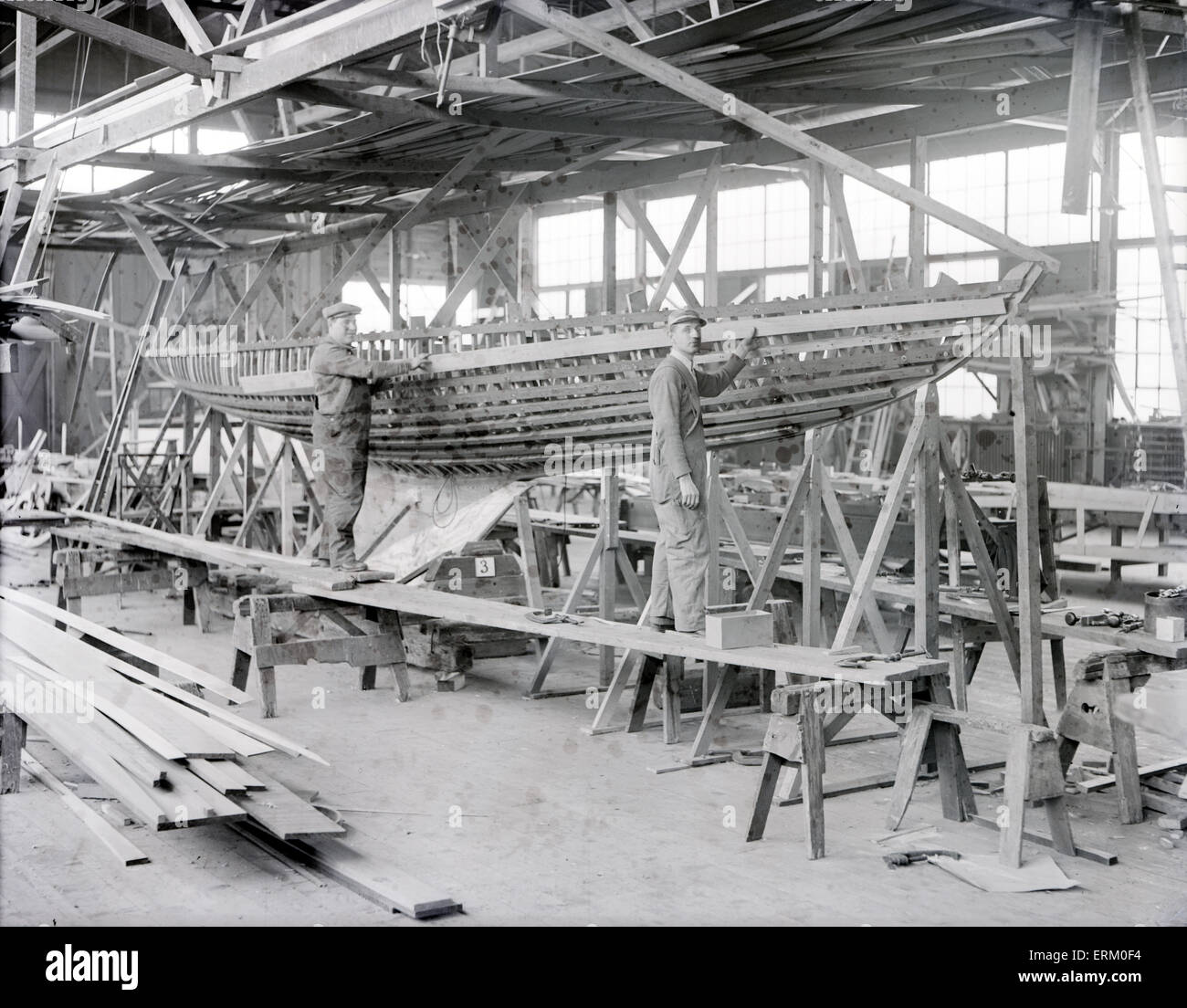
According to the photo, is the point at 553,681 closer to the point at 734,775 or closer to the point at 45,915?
the point at 734,775

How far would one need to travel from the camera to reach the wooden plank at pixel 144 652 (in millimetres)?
6184

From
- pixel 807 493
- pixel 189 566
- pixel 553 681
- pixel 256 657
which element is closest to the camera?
pixel 807 493

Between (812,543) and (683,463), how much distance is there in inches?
42.0

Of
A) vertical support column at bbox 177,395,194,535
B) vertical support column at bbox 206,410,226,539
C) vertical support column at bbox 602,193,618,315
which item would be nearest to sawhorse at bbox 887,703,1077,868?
vertical support column at bbox 602,193,618,315

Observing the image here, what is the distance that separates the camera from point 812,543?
6.73 metres

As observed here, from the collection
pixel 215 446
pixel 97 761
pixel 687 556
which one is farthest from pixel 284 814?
pixel 215 446

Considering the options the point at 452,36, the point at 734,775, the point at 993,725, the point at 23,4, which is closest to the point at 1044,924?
the point at 993,725

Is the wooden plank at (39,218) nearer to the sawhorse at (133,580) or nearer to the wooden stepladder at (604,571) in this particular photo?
the sawhorse at (133,580)

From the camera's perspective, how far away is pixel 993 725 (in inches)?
197

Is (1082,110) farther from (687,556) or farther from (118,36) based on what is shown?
(118,36)

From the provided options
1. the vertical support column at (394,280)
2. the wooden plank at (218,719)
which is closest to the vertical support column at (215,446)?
the vertical support column at (394,280)

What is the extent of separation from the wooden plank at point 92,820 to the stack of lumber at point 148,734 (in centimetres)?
11

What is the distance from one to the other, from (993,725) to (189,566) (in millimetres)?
7076

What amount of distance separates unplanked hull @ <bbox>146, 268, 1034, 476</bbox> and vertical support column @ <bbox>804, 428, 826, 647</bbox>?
0.30 m
